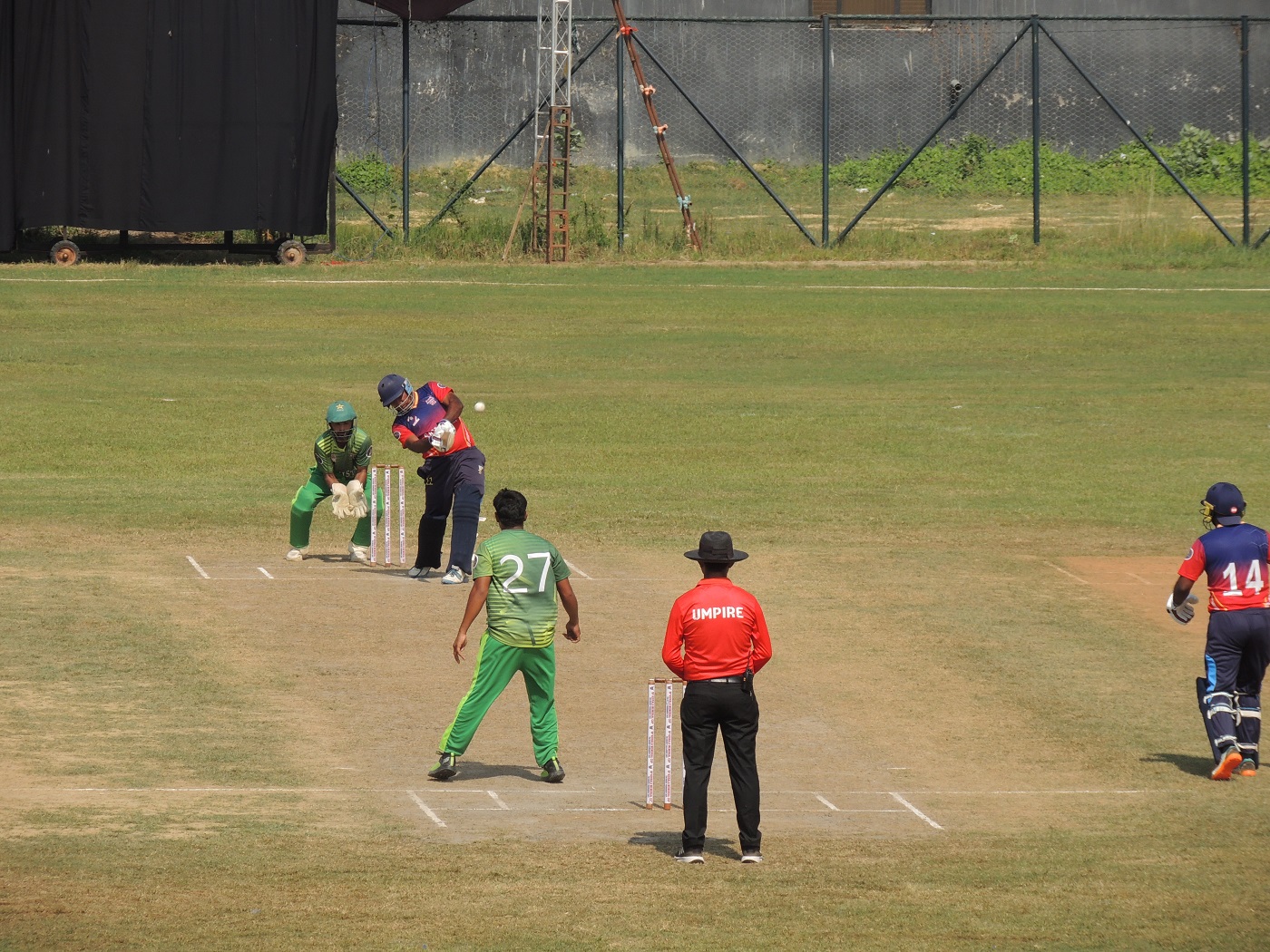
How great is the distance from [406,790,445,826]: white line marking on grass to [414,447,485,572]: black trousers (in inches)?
233

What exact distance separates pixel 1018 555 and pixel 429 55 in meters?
28.9

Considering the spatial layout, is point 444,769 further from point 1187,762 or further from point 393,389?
point 393,389

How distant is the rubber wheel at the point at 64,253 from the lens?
127 feet

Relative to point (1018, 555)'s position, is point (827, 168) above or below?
above

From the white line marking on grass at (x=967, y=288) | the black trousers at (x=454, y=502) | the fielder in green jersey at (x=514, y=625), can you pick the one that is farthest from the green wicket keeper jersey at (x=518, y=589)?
the white line marking on grass at (x=967, y=288)

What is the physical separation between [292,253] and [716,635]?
30.1 m

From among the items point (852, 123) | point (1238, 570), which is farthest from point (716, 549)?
point (852, 123)

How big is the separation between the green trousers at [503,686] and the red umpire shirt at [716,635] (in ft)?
5.10

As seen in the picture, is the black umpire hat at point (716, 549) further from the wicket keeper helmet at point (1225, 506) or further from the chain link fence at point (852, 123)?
the chain link fence at point (852, 123)

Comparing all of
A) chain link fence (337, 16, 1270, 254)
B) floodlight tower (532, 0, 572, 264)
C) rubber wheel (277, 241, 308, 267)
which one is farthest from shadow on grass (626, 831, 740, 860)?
chain link fence (337, 16, 1270, 254)

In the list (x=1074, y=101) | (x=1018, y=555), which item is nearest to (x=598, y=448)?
(x=1018, y=555)

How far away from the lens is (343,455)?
19219 mm

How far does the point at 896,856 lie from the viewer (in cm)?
1125

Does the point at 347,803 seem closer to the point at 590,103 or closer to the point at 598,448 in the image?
the point at 598,448
